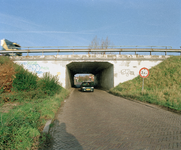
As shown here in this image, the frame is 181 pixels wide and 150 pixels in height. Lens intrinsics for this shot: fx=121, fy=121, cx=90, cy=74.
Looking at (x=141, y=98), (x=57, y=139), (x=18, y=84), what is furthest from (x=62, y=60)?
(x=57, y=139)

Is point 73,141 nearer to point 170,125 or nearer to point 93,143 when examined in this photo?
point 93,143

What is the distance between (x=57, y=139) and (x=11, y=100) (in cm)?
540

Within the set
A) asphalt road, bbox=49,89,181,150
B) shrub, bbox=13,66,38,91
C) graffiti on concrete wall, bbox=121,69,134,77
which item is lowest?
asphalt road, bbox=49,89,181,150

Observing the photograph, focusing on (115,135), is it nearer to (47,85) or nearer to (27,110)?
(27,110)

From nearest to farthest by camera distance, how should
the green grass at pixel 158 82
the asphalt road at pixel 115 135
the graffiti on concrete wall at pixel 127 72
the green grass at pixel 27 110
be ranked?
1. the green grass at pixel 27 110
2. the asphalt road at pixel 115 135
3. the green grass at pixel 158 82
4. the graffiti on concrete wall at pixel 127 72

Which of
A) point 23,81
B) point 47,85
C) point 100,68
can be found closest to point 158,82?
point 100,68

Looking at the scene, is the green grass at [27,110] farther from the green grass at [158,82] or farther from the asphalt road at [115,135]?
the green grass at [158,82]

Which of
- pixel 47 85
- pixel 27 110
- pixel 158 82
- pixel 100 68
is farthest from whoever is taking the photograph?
pixel 100 68

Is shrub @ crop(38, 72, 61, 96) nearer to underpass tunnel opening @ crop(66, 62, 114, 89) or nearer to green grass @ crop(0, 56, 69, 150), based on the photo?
green grass @ crop(0, 56, 69, 150)

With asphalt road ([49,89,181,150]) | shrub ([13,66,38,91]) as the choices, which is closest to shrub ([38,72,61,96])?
shrub ([13,66,38,91])

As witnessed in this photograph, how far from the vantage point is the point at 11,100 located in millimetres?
7422

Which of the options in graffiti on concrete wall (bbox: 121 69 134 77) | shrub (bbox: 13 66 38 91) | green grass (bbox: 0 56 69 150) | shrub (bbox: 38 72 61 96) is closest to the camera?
green grass (bbox: 0 56 69 150)

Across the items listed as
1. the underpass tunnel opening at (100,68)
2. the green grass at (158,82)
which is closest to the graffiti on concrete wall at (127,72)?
the green grass at (158,82)

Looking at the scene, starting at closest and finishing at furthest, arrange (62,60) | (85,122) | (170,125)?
(170,125), (85,122), (62,60)
